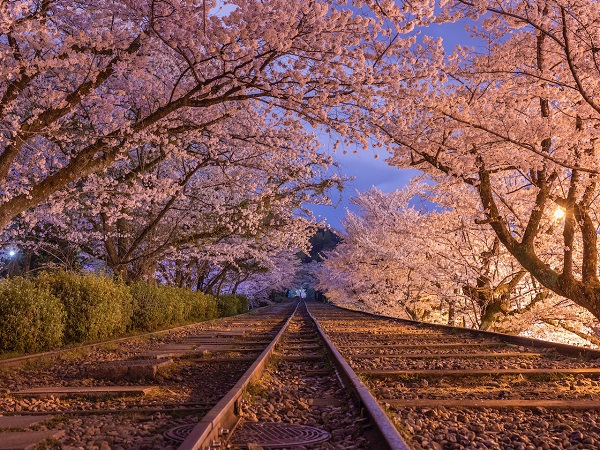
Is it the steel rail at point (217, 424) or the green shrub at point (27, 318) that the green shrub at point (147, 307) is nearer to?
the green shrub at point (27, 318)

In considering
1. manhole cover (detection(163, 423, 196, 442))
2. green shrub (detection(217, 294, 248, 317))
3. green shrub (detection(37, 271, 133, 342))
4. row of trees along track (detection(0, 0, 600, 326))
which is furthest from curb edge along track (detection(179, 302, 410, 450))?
green shrub (detection(217, 294, 248, 317))

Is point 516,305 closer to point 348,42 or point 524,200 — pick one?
point 524,200

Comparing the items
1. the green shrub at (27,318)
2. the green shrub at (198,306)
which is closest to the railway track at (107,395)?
the green shrub at (27,318)

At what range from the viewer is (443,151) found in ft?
37.7

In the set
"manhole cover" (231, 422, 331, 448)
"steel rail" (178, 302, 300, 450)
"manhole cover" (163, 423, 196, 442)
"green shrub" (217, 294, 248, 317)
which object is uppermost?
"steel rail" (178, 302, 300, 450)

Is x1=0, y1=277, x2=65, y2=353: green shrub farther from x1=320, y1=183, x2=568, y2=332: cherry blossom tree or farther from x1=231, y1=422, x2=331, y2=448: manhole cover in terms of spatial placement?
x1=320, y1=183, x2=568, y2=332: cherry blossom tree

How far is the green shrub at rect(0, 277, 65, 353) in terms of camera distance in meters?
9.55

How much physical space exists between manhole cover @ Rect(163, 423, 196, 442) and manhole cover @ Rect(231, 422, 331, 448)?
1.23 feet

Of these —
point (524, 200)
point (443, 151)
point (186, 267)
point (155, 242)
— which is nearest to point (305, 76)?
point (443, 151)

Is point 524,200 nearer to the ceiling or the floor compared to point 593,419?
nearer to the ceiling

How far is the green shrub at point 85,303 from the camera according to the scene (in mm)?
11633

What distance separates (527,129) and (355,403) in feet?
24.2

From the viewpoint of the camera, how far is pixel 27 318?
31.9ft

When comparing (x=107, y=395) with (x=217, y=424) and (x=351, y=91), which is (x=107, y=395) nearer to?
(x=217, y=424)
